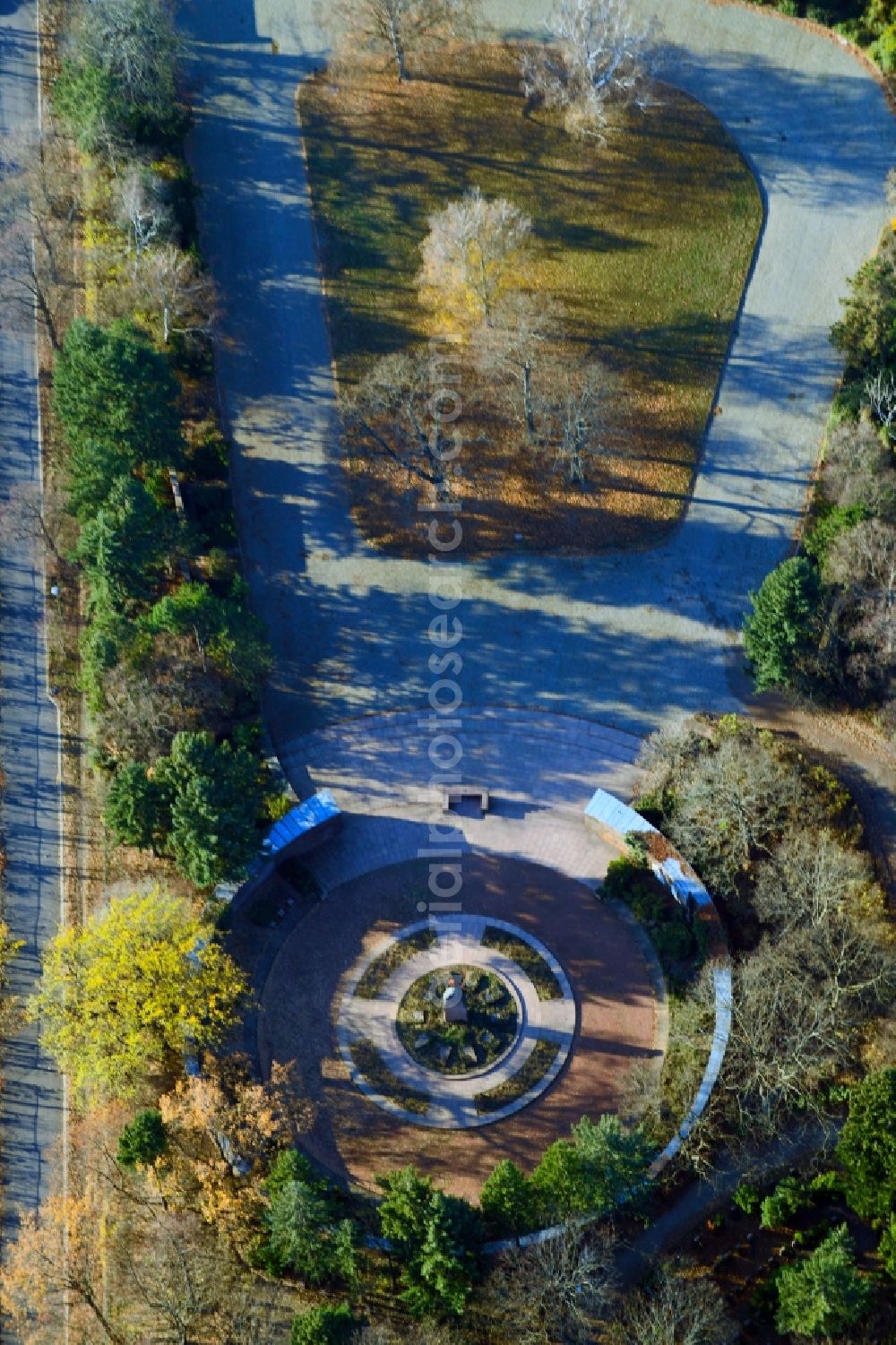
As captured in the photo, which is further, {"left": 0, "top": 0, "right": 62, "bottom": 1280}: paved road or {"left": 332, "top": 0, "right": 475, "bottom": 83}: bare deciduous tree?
{"left": 332, "top": 0, "right": 475, "bottom": 83}: bare deciduous tree

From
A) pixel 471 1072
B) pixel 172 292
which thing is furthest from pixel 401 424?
pixel 471 1072

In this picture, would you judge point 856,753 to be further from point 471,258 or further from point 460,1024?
point 471,258

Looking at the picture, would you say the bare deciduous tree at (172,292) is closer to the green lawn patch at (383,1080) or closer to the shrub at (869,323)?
the shrub at (869,323)

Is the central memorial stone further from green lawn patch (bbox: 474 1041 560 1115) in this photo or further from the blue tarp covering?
the blue tarp covering

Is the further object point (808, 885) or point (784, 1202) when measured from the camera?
point (808, 885)

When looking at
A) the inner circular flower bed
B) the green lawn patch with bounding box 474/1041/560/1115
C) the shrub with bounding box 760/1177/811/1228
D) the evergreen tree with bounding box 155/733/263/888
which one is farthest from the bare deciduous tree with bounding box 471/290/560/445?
the shrub with bounding box 760/1177/811/1228

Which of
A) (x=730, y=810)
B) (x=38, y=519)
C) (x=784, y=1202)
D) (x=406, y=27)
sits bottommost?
(x=784, y=1202)
